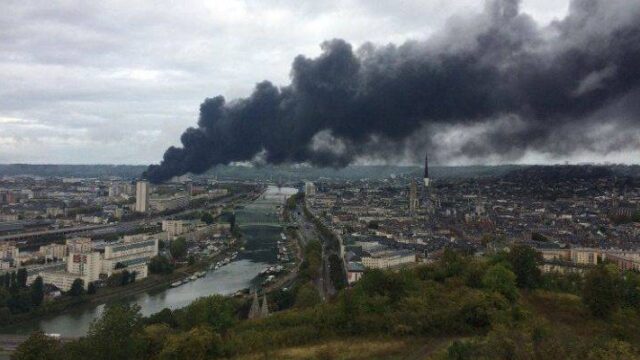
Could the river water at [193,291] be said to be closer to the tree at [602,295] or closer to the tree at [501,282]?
the tree at [501,282]

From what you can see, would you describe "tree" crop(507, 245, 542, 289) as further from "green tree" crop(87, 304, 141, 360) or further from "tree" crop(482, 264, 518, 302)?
"green tree" crop(87, 304, 141, 360)

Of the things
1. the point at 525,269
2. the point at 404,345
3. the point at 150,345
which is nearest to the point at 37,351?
the point at 150,345

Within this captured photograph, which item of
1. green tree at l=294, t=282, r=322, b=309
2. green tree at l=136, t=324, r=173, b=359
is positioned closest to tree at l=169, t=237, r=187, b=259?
green tree at l=294, t=282, r=322, b=309

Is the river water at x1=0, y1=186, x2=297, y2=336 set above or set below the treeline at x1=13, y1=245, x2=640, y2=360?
below

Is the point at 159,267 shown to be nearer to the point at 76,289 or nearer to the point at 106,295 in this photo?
the point at 106,295

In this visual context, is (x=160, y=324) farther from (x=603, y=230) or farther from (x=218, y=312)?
(x=603, y=230)

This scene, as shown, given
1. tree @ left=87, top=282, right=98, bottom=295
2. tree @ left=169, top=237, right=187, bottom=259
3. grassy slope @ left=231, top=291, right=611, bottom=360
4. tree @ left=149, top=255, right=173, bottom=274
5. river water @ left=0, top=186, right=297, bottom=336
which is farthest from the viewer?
tree @ left=169, top=237, right=187, bottom=259

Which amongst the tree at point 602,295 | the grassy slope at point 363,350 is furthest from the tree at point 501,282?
the grassy slope at point 363,350

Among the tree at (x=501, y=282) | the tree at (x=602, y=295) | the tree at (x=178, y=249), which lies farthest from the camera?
the tree at (x=178, y=249)
